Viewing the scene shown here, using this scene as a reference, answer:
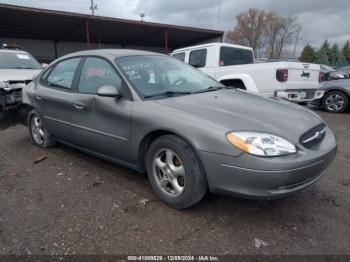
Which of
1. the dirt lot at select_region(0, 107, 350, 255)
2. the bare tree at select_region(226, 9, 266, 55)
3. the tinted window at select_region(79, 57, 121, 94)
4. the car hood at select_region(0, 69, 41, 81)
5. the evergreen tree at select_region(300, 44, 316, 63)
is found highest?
the bare tree at select_region(226, 9, 266, 55)

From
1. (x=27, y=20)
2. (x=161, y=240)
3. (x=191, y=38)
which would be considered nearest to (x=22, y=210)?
(x=161, y=240)

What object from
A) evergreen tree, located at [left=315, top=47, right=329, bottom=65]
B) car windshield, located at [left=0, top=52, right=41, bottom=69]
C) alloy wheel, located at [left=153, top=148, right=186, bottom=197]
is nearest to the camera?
alloy wheel, located at [left=153, top=148, right=186, bottom=197]

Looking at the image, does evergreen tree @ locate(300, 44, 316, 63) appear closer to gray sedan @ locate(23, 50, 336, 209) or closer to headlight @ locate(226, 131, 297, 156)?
gray sedan @ locate(23, 50, 336, 209)

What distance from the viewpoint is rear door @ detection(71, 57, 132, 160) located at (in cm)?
332

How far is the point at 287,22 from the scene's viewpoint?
60.2m

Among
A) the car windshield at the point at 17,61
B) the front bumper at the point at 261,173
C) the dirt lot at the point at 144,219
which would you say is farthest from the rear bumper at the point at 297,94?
the car windshield at the point at 17,61

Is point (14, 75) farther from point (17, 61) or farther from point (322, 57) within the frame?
point (322, 57)

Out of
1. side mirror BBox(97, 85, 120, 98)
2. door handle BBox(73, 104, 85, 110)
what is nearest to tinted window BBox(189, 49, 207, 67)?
door handle BBox(73, 104, 85, 110)

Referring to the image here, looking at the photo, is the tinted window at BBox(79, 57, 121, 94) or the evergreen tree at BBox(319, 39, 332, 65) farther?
the evergreen tree at BBox(319, 39, 332, 65)

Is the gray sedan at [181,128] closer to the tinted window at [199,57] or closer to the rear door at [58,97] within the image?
the rear door at [58,97]

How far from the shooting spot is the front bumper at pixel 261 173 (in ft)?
7.97

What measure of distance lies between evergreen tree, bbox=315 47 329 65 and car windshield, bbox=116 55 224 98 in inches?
2577

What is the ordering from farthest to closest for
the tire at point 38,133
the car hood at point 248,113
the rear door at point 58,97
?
the tire at point 38,133
the rear door at point 58,97
the car hood at point 248,113

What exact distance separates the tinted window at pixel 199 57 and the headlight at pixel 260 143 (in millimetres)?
6083
